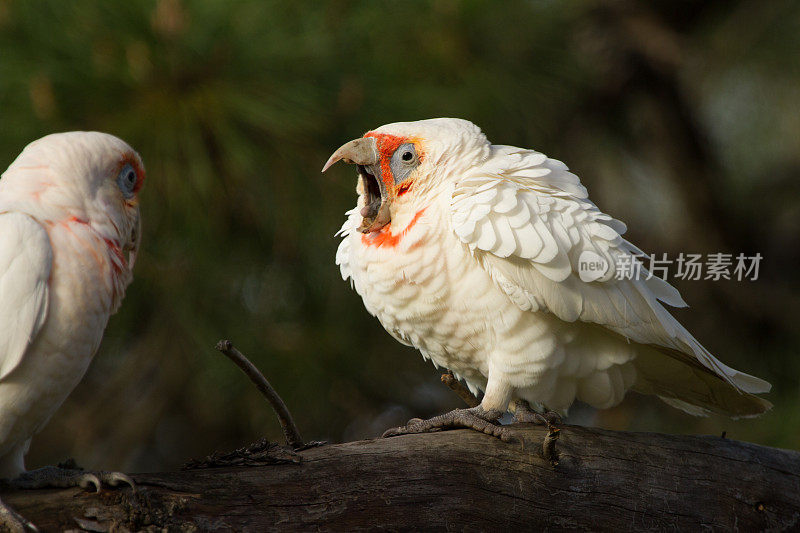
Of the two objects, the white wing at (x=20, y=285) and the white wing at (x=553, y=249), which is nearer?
the white wing at (x=20, y=285)

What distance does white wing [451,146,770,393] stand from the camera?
Result: 1.92 metres

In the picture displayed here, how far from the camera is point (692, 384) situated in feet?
7.39

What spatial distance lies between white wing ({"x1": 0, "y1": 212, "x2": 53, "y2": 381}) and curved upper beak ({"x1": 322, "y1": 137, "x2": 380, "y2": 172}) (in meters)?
0.82

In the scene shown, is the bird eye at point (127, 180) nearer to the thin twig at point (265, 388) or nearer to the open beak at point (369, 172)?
the thin twig at point (265, 388)

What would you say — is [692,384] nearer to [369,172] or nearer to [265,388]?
[369,172]

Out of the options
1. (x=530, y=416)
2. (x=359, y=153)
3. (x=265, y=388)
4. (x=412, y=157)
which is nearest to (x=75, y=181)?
(x=265, y=388)

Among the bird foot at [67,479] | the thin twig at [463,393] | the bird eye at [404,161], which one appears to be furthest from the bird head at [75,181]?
the thin twig at [463,393]

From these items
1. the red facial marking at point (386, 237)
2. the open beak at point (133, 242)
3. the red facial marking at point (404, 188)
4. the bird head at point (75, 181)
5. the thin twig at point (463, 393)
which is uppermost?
the red facial marking at point (404, 188)

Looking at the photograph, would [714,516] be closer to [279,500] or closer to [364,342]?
[279,500]

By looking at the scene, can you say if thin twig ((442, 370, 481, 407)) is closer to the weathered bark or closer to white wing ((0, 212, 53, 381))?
the weathered bark

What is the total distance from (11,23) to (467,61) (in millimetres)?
1536

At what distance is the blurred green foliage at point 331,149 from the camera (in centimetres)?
247

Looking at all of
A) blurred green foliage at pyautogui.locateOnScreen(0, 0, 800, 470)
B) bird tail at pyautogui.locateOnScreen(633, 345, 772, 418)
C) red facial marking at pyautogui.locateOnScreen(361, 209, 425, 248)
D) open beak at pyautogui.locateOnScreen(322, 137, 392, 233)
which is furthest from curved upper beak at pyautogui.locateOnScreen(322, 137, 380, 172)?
bird tail at pyautogui.locateOnScreen(633, 345, 772, 418)

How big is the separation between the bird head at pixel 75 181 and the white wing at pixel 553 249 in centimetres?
79
